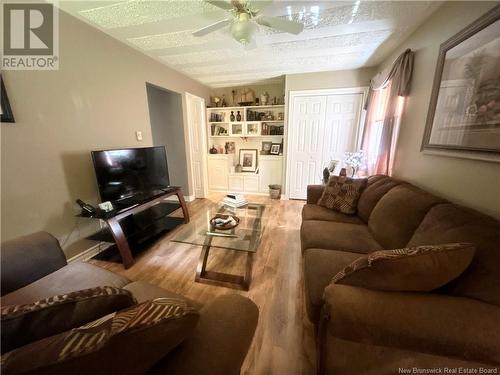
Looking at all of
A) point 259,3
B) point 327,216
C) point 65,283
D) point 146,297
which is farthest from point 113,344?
point 259,3

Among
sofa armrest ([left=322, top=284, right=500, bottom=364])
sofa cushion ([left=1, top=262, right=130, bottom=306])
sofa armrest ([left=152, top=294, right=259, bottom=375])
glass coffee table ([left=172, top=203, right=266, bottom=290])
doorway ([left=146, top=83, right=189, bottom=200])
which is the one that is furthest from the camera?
doorway ([left=146, top=83, right=189, bottom=200])

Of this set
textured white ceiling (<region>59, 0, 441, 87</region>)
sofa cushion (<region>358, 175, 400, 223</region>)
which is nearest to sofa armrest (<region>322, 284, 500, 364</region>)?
sofa cushion (<region>358, 175, 400, 223</region>)

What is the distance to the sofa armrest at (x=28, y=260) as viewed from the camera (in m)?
1.04

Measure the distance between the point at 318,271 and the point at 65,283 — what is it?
1.46 metres

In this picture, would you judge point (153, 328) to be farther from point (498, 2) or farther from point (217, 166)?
point (217, 166)

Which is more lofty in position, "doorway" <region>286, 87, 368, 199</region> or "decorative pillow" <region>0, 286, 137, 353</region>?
"doorway" <region>286, 87, 368, 199</region>

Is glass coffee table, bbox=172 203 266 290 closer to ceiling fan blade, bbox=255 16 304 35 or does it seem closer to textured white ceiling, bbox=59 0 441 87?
ceiling fan blade, bbox=255 16 304 35

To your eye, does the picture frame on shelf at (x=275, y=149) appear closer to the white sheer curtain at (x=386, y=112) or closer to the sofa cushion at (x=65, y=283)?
the white sheer curtain at (x=386, y=112)

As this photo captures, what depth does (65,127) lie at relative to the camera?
1.84m

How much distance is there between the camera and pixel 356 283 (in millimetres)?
825

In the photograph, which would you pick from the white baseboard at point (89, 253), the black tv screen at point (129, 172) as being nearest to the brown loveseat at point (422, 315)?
the black tv screen at point (129, 172)

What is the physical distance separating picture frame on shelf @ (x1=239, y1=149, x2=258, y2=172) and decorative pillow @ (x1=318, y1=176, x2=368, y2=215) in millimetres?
2342

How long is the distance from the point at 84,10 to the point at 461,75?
3.09m

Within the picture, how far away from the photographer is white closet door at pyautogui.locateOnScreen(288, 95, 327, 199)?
3.49 metres
